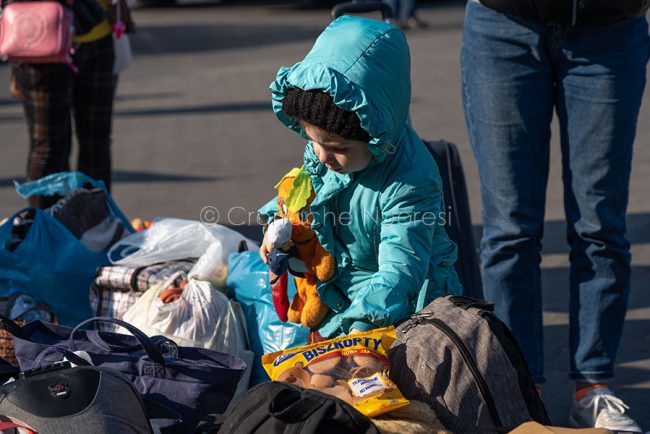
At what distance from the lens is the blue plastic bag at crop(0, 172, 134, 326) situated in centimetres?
427

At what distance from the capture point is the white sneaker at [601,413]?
135 inches

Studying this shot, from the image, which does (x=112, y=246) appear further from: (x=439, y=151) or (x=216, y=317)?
(x=439, y=151)

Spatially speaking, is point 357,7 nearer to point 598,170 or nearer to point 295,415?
point 598,170

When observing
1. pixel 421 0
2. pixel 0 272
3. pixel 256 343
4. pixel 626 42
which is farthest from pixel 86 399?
pixel 421 0

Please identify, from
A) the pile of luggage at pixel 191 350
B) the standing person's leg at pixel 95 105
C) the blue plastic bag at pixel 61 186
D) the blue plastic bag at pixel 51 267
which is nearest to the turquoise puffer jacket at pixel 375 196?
the pile of luggage at pixel 191 350

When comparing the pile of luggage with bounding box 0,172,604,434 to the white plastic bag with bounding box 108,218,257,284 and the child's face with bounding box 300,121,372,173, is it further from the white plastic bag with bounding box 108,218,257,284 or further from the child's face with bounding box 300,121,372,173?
the child's face with bounding box 300,121,372,173

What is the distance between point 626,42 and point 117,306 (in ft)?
7.00

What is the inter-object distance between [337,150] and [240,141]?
625 cm

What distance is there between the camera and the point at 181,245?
14.5ft

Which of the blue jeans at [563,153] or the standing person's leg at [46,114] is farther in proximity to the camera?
the standing person's leg at [46,114]

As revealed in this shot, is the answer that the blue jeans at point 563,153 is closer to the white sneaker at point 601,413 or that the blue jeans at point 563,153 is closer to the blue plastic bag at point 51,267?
the white sneaker at point 601,413

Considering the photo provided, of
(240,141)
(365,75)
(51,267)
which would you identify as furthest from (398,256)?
(240,141)

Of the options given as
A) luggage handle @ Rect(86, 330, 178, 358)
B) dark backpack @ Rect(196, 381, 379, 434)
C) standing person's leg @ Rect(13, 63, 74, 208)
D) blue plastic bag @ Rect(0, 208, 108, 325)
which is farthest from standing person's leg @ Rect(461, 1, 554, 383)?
standing person's leg @ Rect(13, 63, 74, 208)

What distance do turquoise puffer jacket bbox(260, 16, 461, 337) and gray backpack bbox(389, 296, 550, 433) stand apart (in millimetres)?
100
